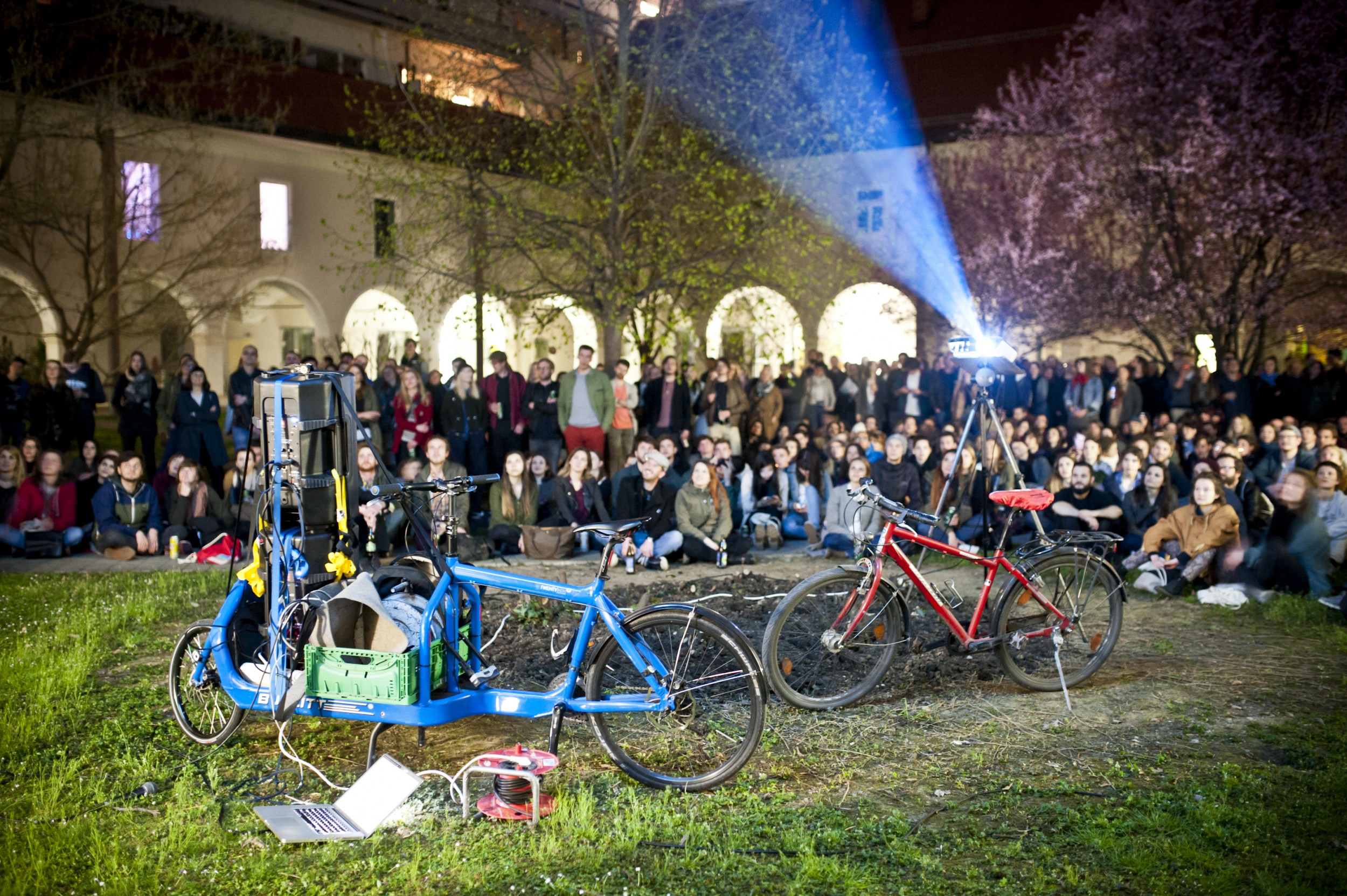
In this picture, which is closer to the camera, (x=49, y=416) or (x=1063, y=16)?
(x=49, y=416)

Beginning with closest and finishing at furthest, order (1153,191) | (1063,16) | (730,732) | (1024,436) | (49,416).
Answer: (730,732)
(1024,436)
(49,416)
(1153,191)
(1063,16)

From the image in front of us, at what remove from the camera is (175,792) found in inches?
176

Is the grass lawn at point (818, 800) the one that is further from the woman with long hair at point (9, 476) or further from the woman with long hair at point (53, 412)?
the woman with long hair at point (53, 412)

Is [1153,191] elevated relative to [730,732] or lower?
elevated

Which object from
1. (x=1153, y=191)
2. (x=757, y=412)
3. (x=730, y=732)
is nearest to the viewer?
(x=730, y=732)

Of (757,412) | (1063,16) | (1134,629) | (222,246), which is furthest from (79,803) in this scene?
(1063,16)

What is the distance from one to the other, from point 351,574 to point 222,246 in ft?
57.9

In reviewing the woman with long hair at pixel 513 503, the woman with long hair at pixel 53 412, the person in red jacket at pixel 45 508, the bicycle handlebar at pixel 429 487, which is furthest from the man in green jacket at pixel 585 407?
the bicycle handlebar at pixel 429 487

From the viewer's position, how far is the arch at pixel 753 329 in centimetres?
1596

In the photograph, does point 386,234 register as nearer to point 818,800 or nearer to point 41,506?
point 41,506

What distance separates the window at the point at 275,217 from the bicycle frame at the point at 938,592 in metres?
19.7

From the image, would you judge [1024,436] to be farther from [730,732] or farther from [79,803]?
[79,803]

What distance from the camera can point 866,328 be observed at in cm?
2948

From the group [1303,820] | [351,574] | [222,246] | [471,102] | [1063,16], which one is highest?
[1063,16]
